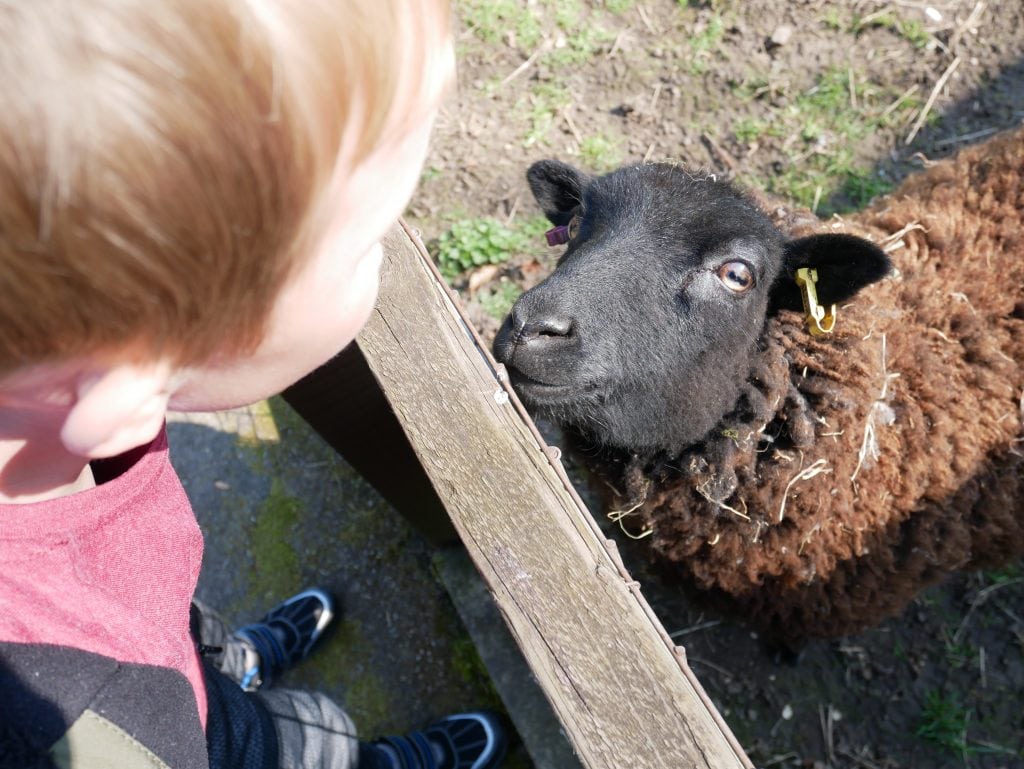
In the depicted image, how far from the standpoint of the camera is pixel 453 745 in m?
2.81

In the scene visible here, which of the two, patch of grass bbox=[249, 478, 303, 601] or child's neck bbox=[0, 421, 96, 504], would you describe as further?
patch of grass bbox=[249, 478, 303, 601]

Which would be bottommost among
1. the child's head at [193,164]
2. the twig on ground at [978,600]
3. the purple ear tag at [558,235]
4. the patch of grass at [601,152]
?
the twig on ground at [978,600]

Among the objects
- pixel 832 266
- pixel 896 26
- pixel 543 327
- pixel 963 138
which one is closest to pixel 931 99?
pixel 963 138

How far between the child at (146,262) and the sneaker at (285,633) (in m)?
1.61

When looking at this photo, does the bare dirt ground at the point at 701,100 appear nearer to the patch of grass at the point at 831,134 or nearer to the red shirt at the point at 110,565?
the patch of grass at the point at 831,134

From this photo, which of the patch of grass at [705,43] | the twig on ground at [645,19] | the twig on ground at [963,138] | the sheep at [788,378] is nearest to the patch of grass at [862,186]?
the twig on ground at [963,138]

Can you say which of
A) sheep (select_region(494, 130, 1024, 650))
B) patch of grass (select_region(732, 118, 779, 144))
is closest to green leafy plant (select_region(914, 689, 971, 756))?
sheep (select_region(494, 130, 1024, 650))

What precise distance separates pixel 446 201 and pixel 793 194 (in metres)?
2.16

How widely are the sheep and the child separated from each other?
3.58ft

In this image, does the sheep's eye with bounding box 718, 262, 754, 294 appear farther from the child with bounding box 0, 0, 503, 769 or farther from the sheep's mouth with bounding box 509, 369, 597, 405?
the child with bounding box 0, 0, 503, 769

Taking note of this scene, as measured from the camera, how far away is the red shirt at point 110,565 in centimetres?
114

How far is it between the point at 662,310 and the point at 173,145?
Answer: 176 cm

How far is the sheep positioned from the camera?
2.21 m

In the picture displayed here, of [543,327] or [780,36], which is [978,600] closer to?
[543,327]
